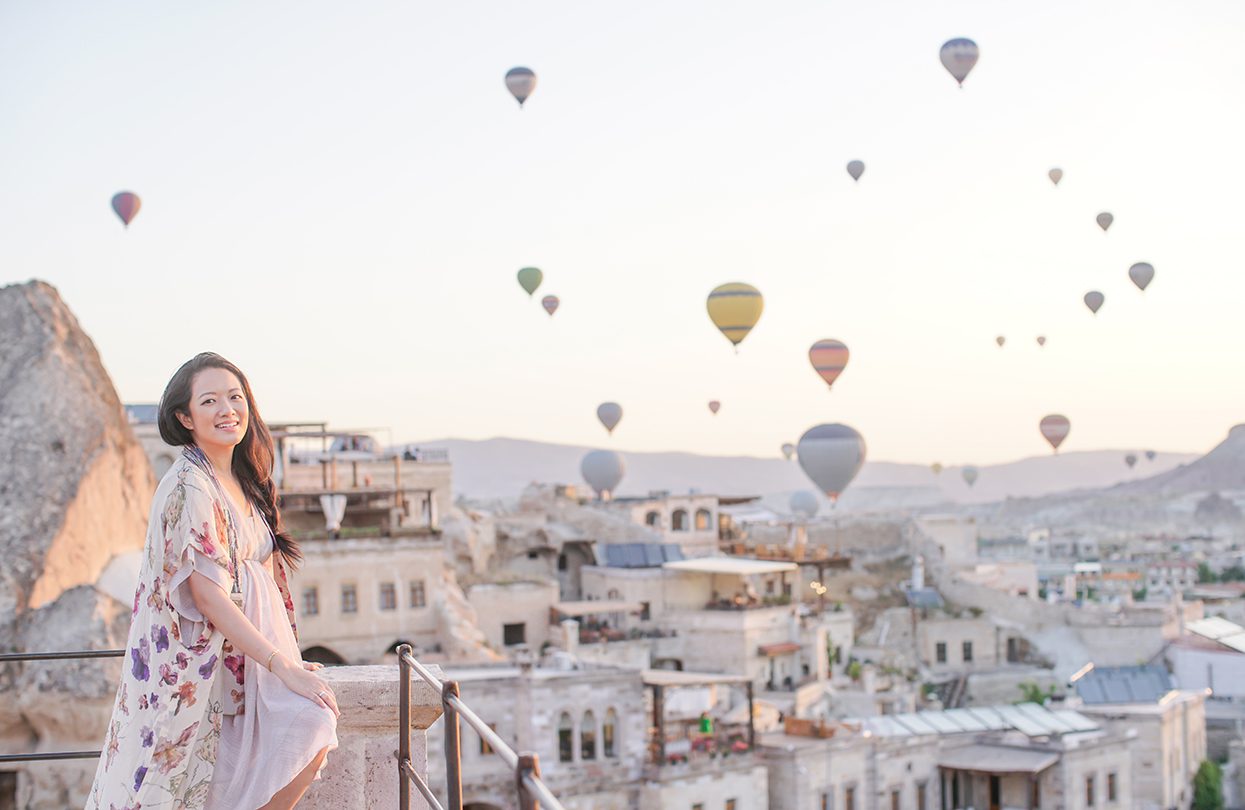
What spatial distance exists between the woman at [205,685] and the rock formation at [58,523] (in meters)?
16.2

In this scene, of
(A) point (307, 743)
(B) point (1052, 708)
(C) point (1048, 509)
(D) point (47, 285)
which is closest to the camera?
(A) point (307, 743)

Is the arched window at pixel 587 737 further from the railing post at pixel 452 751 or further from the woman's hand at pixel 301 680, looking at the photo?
the railing post at pixel 452 751

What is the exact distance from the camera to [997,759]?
43094mm

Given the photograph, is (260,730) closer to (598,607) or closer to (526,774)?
(526,774)

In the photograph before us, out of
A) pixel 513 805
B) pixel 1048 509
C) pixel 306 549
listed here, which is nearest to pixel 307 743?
pixel 513 805

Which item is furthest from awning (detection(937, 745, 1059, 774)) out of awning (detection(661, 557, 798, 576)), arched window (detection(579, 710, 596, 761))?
arched window (detection(579, 710, 596, 761))

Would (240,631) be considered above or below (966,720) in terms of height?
above

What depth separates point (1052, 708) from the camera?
49656 millimetres

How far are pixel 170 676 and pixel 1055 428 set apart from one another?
247 ft

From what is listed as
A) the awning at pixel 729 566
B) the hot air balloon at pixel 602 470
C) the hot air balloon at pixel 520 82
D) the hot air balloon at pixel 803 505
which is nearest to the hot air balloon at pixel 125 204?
the hot air balloon at pixel 520 82

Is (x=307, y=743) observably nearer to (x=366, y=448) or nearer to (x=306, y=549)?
(x=306, y=549)

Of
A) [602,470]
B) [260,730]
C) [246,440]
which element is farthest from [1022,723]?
[260,730]

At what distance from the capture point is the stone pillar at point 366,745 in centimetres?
618

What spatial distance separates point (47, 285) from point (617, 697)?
16.7 metres
